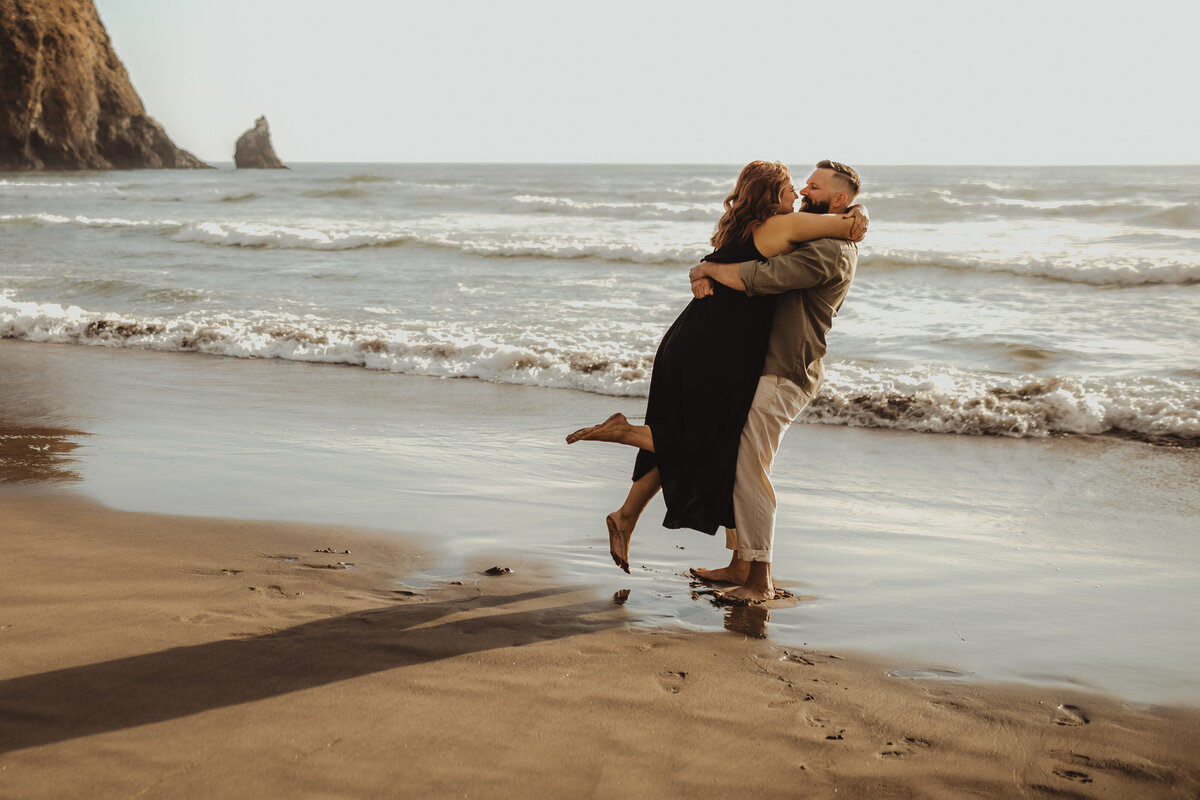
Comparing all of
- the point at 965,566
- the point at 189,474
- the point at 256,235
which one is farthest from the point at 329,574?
the point at 256,235

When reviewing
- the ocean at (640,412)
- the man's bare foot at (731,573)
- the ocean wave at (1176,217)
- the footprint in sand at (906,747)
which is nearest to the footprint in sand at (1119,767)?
the footprint in sand at (906,747)

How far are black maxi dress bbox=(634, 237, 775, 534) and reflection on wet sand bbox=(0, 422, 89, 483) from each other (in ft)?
11.0

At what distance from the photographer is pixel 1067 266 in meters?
14.1

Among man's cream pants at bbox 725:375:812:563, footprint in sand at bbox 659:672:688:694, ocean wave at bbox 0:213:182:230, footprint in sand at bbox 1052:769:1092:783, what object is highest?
ocean wave at bbox 0:213:182:230

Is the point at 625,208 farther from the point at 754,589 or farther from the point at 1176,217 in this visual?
the point at 754,589

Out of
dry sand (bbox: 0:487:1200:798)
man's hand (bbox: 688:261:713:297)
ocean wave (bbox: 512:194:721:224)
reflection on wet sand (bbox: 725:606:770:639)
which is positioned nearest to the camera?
dry sand (bbox: 0:487:1200:798)

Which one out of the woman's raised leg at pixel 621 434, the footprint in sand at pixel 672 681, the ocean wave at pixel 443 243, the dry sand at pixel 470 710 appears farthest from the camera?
the ocean wave at pixel 443 243

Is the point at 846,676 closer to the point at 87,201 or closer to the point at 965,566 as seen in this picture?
the point at 965,566

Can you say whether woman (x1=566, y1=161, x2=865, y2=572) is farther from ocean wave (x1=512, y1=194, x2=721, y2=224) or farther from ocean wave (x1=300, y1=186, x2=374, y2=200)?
ocean wave (x1=300, y1=186, x2=374, y2=200)

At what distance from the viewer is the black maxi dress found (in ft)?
11.7

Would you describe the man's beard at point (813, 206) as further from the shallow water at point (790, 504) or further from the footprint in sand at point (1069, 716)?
the footprint in sand at point (1069, 716)

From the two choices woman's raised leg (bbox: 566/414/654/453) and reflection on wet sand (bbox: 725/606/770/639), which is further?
woman's raised leg (bbox: 566/414/654/453)

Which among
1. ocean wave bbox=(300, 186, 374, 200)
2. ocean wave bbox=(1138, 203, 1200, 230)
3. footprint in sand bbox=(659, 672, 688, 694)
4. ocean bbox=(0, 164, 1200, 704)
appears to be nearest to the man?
ocean bbox=(0, 164, 1200, 704)

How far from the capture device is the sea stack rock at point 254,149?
96875 mm
